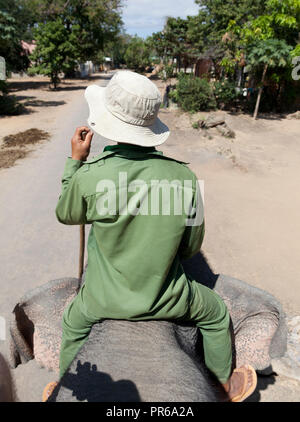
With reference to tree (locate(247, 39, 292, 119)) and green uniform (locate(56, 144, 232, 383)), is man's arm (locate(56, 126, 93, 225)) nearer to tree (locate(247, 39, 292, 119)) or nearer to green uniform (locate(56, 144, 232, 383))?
green uniform (locate(56, 144, 232, 383))

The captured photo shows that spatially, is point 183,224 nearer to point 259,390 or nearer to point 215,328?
point 215,328

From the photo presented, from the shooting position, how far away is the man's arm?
1457mm

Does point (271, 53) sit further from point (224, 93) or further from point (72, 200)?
point (72, 200)

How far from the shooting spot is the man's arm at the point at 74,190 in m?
1.46

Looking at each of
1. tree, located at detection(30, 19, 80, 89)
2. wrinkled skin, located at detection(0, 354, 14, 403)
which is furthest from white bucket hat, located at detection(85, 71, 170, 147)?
tree, located at detection(30, 19, 80, 89)

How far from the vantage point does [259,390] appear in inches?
92.4

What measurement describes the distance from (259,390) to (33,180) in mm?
5149

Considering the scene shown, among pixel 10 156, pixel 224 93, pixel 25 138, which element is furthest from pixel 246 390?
pixel 224 93

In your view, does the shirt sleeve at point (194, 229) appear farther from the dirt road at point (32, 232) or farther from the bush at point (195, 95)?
the bush at point (195, 95)

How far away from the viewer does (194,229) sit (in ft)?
5.25

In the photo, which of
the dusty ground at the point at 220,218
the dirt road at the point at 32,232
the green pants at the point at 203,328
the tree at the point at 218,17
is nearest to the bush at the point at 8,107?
the dusty ground at the point at 220,218

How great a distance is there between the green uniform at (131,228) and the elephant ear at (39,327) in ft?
1.53

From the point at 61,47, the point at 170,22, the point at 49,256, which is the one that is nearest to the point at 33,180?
the point at 49,256

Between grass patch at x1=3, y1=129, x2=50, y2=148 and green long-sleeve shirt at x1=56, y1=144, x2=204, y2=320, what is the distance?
7.60m
